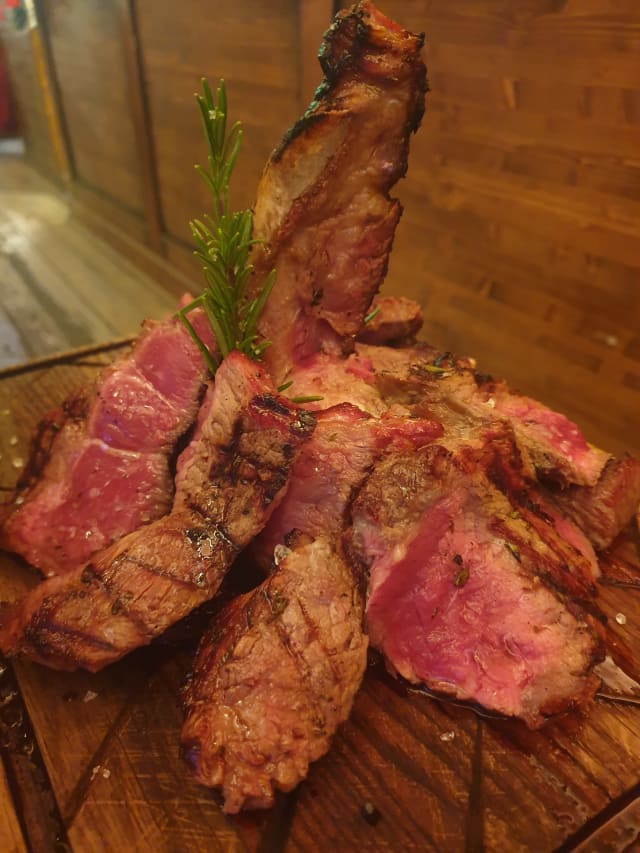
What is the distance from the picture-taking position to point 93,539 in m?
1.57

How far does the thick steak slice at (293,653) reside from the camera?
1.13 meters

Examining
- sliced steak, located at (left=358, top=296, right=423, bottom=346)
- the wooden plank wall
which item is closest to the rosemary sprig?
sliced steak, located at (left=358, top=296, right=423, bottom=346)

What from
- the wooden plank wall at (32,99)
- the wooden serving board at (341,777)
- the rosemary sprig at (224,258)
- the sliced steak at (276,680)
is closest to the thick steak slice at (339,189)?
the rosemary sprig at (224,258)

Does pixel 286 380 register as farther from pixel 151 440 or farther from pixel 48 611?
pixel 48 611

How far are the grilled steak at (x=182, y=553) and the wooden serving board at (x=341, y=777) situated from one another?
122 mm

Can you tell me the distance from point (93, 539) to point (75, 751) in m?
0.49

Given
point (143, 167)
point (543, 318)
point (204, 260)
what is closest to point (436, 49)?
point (543, 318)

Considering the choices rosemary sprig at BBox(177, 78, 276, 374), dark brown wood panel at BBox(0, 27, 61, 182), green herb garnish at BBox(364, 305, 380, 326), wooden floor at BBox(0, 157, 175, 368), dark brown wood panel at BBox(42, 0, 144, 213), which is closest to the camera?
rosemary sprig at BBox(177, 78, 276, 374)

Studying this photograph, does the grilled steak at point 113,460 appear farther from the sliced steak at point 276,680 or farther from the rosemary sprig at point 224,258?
the sliced steak at point 276,680

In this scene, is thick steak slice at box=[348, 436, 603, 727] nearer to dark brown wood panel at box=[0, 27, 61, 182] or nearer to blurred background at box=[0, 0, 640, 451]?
blurred background at box=[0, 0, 640, 451]

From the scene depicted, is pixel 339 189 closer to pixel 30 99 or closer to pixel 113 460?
pixel 113 460

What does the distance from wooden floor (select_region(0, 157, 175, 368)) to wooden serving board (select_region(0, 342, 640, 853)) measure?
2856mm

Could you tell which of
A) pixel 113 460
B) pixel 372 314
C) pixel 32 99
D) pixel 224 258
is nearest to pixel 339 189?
pixel 224 258

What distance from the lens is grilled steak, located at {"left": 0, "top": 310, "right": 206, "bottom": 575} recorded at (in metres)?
1.58
